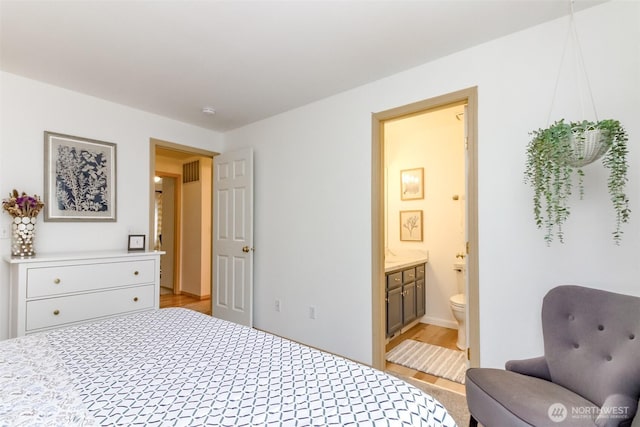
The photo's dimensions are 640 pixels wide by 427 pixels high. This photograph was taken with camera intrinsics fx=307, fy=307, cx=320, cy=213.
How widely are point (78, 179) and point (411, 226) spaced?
12.4ft

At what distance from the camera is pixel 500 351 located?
79.3 inches

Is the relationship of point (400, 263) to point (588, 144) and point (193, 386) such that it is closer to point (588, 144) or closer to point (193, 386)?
point (588, 144)

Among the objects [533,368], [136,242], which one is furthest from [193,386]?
[136,242]

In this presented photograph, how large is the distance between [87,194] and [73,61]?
119cm

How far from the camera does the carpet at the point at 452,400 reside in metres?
1.99

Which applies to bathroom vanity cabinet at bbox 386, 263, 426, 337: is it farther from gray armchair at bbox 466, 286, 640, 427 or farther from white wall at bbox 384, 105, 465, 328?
gray armchair at bbox 466, 286, 640, 427

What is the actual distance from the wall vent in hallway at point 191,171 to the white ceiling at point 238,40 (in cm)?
237

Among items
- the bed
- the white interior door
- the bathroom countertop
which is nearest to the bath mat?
the bathroom countertop

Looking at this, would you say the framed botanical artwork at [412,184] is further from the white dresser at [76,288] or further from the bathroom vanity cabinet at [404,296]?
the white dresser at [76,288]

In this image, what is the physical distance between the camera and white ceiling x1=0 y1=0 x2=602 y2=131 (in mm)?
1761

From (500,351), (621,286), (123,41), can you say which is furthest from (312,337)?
(123,41)

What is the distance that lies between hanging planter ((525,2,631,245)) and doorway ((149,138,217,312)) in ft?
14.4

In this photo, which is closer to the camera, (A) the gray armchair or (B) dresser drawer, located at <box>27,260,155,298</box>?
(A) the gray armchair

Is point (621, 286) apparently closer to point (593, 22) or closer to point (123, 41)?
point (593, 22)
